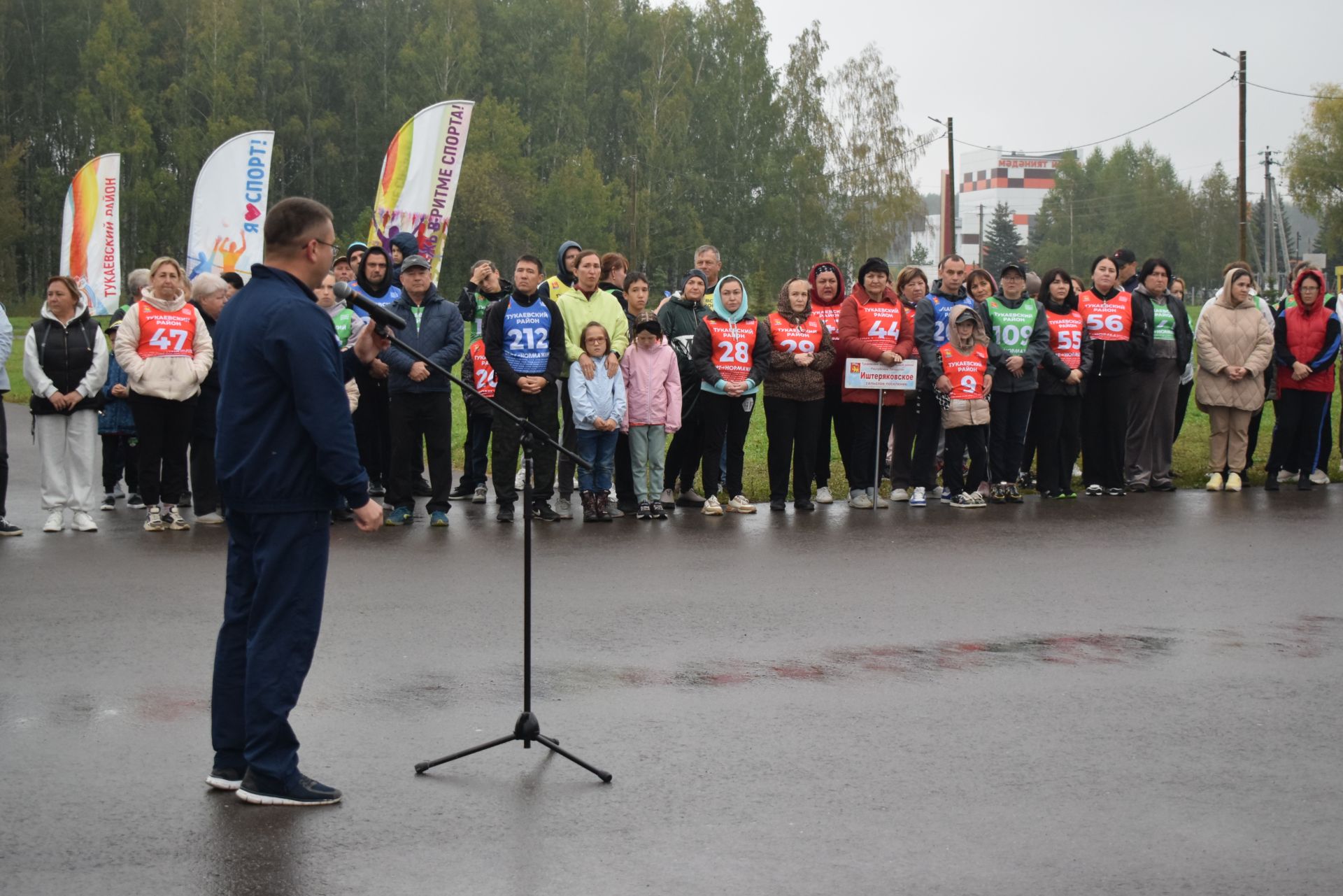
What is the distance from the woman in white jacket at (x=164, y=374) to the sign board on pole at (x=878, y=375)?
5772mm

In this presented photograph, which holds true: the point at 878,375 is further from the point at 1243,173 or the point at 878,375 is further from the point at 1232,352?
the point at 1243,173

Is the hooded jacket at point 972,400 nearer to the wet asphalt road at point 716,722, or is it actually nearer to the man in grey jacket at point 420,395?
the wet asphalt road at point 716,722

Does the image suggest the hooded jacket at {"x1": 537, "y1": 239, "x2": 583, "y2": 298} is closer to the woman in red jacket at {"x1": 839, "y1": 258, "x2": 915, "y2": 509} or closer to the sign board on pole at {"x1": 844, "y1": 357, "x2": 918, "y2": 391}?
the woman in red jacket at {"x1": 839, "y1": 258, "x2": 915, "y2": 509}

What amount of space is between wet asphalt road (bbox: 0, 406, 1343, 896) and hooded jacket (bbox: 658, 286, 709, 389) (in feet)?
8.78

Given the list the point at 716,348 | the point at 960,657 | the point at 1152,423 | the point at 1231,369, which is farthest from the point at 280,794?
the point at 1231,369

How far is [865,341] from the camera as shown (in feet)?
44.6

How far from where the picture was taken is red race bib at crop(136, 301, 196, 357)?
39.0 feet

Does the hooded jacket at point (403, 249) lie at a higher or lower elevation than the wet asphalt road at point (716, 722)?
higher

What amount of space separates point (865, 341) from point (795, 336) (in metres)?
0.76

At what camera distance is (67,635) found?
8.02 m

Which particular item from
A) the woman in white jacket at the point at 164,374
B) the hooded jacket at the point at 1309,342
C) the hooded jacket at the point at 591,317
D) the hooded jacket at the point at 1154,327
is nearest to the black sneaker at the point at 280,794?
the woman in white jacket at the point at 164,374

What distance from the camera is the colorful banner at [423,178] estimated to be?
70.7 ft

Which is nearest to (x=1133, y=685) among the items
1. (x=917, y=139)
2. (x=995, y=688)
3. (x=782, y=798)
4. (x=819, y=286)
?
(x=995, y=688)

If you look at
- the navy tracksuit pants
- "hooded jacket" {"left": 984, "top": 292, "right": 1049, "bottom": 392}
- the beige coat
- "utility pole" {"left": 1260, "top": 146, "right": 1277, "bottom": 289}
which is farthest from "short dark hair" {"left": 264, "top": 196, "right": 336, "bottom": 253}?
"utility pole" {"left": 1260, "top": 146, "right": 1277, "bottom": 289}
